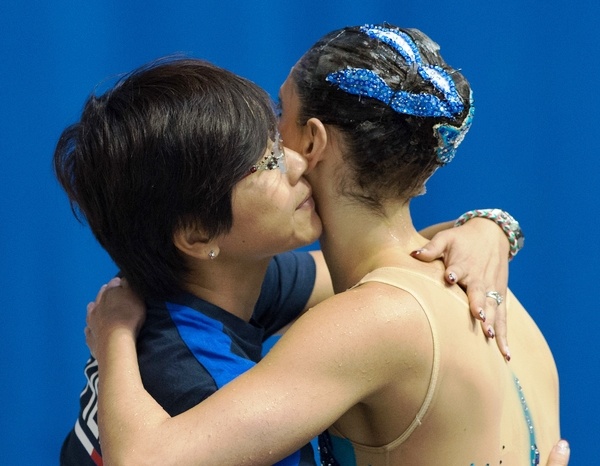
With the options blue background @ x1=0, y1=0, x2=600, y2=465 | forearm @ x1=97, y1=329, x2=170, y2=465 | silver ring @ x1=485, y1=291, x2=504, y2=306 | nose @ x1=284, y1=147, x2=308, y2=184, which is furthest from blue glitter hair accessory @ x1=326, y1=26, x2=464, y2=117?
blue background @ x1=0, y1=0, x2=600, y2=465

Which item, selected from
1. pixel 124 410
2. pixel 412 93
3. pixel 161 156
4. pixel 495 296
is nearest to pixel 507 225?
pixel 495 296

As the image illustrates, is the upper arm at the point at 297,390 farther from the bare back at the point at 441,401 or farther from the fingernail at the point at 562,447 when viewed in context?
the fingernail at the point at 562,447

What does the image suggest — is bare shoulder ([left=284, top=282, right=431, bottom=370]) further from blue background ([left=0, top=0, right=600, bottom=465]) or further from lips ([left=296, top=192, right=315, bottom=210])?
blue background ([left=0, top=0, right=600, bottom=465])

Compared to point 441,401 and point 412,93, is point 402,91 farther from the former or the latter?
point 441,401

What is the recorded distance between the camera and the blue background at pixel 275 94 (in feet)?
5.65

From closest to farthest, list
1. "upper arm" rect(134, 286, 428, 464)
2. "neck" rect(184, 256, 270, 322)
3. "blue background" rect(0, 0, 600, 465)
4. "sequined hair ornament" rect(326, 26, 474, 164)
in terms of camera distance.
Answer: "upper arm" rect(134, 286, 428, 464)
"sequined hair ornament" rect(326, 26, 474, 164)
"neck" rect(184, 256, 270, 322)
"blue background" rect(0, 0, 600, 465)

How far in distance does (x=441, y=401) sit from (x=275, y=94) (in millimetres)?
980

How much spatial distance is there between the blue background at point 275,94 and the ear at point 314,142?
2.18 feet

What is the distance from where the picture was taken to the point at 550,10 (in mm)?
1859

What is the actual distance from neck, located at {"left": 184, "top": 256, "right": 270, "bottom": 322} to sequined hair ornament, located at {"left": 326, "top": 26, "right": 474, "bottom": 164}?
311 mm

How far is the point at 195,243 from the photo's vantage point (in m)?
1.22

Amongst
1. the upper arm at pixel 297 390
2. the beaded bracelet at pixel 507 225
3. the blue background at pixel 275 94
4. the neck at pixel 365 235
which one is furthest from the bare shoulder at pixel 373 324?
the blue background at pixel 275 94

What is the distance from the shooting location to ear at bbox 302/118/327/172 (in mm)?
1182

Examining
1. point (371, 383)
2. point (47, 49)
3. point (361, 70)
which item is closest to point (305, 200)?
point (361, 70)
